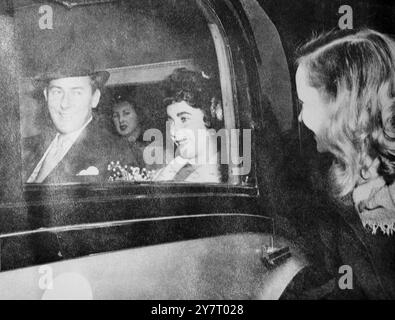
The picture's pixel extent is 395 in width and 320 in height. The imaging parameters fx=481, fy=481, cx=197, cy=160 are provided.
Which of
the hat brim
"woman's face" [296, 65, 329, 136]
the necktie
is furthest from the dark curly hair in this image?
the necktie

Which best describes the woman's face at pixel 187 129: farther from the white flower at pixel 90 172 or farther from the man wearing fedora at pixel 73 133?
the white flower at pixel 90 172

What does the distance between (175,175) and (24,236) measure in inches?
35.4

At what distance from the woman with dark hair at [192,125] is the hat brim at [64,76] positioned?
355 mm

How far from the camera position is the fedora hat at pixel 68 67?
2711 millimetres

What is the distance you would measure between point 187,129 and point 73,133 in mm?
650

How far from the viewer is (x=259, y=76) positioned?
2.80 meters

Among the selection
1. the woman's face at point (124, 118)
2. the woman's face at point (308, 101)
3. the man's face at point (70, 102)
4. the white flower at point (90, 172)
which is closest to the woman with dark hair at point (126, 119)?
the woman's face at point (124, 118)

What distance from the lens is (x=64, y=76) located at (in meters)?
2.73

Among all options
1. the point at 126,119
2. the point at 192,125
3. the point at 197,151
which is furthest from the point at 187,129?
the point at 126,119

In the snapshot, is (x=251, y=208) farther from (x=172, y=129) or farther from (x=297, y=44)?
(x=297, y=44)

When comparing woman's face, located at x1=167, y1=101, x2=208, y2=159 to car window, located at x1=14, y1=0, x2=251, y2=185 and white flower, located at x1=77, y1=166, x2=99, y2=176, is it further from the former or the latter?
white flower, located at x1=77, y1=166, x2=99, y2=176

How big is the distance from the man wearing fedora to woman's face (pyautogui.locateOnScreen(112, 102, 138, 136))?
0.06 meters

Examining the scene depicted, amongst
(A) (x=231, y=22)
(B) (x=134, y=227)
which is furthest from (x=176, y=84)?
(B) (x=134, y=227)

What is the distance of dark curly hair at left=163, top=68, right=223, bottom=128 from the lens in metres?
2.77
